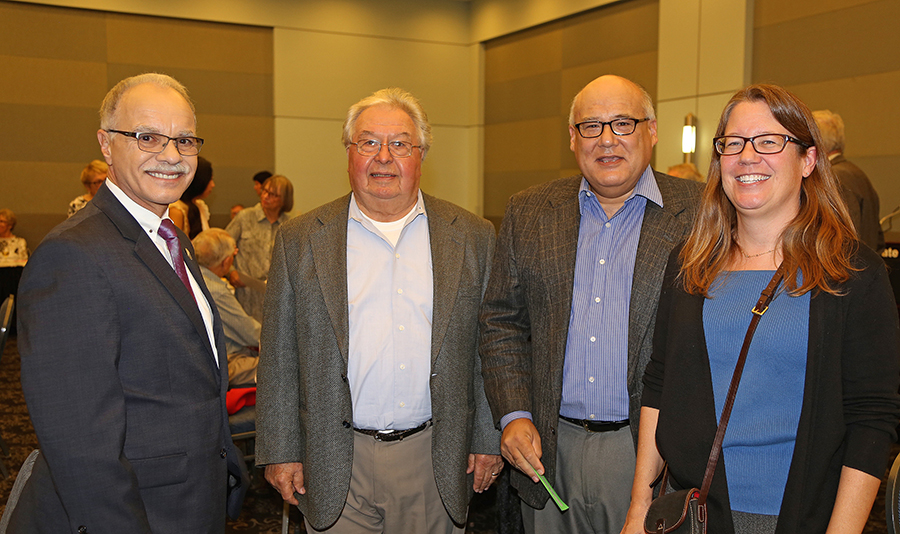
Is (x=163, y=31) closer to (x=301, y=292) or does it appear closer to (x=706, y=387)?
(x=301, y=292)

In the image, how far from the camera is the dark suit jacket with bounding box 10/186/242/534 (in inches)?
56.8

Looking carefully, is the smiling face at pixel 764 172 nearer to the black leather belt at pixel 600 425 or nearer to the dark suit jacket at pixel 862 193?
Result: the black leather belt at pixel 600 425

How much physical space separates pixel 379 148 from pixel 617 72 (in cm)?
758

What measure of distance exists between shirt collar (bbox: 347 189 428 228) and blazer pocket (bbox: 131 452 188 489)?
3.27 feet

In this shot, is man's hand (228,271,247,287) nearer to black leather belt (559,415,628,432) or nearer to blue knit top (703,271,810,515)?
black leather belt (559,415,628,432)

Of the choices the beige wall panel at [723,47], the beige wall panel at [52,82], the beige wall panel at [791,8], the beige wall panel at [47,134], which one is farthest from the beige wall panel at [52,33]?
the beige wall panel at [791,8]

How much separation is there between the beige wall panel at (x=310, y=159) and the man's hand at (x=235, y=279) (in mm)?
5518

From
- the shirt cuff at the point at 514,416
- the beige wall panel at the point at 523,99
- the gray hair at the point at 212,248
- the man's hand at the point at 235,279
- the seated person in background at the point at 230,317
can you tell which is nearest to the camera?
the shirt cuff at the point at 514,416

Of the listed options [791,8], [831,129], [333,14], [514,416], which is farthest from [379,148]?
[333,14]

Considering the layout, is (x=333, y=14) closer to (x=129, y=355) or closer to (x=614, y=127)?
(x=614, y=127)

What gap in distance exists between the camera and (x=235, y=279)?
4734mm

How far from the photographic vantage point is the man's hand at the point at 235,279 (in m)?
4.73

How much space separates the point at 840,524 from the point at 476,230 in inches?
54.5

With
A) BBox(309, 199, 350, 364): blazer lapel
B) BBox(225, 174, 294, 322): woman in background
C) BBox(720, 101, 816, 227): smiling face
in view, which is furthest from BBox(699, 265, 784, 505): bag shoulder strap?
BBox(225, 174, 294, 322): woman in background
